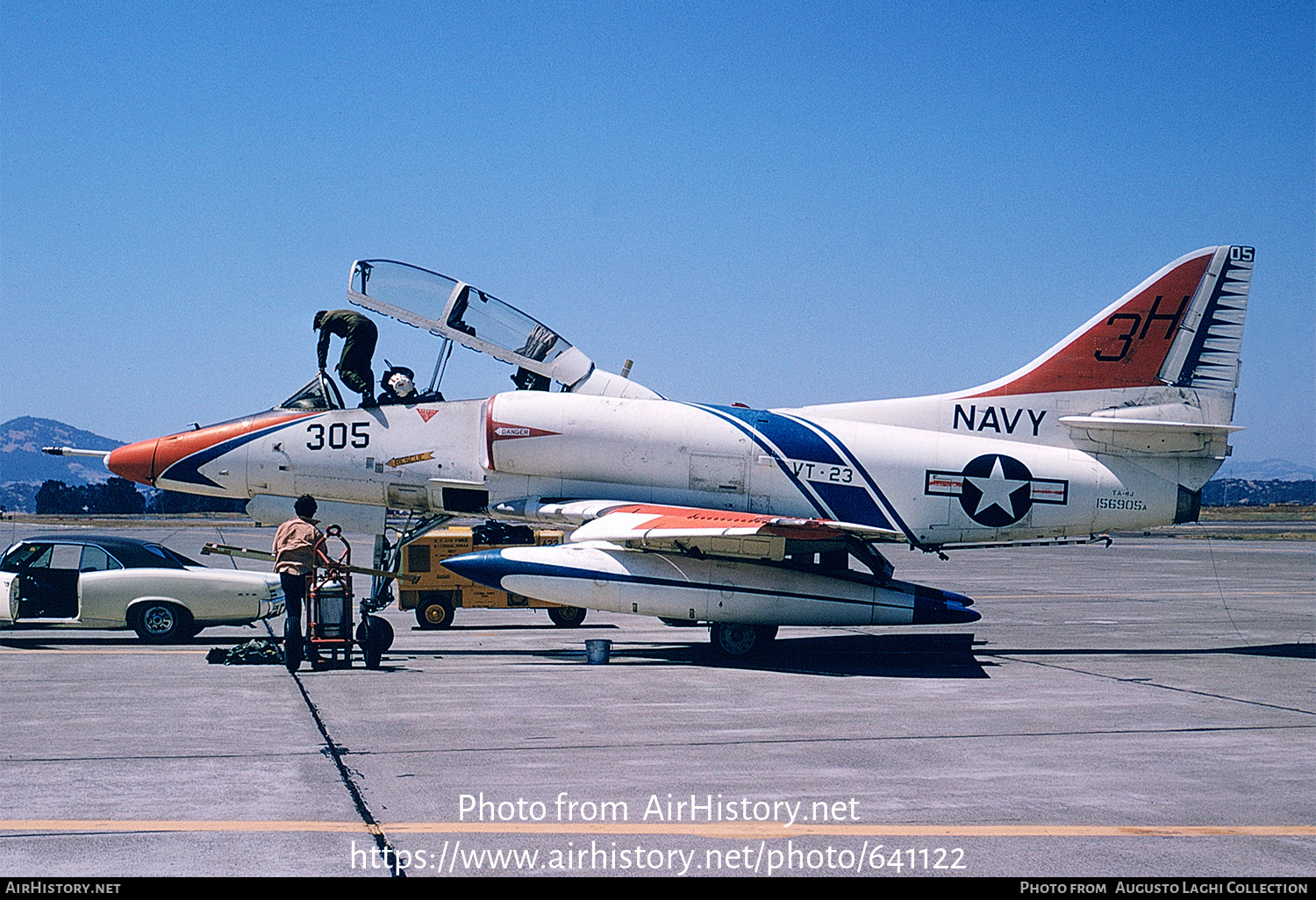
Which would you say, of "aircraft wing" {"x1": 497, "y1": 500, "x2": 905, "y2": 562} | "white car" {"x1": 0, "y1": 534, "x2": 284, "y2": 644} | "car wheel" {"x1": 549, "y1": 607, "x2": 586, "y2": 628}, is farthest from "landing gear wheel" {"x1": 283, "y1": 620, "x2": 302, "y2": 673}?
"car wheel" {"x1": 549, "y1": 607, "x2": 586, "y2": 628}

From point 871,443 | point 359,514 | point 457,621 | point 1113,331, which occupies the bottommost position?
point 457,621

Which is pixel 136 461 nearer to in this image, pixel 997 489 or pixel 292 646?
pixel 292 646

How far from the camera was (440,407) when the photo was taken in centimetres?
1509

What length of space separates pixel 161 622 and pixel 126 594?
56 cm

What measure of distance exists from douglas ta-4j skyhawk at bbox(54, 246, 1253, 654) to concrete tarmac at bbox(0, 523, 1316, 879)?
1817 millimetres

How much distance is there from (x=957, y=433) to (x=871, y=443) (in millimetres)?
1374

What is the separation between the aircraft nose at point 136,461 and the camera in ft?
49.6

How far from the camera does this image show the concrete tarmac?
5727mm

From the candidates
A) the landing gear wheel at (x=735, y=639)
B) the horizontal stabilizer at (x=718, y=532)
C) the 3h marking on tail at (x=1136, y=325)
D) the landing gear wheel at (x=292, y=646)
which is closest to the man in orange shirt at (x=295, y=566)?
the landing gear wheel at (x=292, y=646)

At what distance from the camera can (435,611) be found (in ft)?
60.6

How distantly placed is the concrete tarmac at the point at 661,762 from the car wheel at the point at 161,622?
1.17ft

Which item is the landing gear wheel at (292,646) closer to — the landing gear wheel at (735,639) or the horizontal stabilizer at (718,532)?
the horizontal stabilizer at (718,532)

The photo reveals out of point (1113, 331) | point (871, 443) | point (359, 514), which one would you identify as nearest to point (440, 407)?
point (359, 514)
